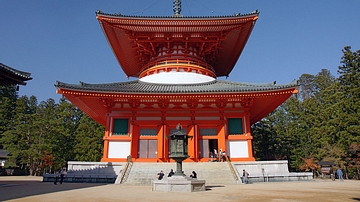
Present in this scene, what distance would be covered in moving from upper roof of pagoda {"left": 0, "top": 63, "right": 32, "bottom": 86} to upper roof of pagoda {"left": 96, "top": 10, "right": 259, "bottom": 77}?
30.0 ft

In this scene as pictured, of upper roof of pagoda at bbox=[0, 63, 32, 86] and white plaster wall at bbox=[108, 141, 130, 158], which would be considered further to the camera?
white plaster wall at bbox=[108, 141, 130, 158]

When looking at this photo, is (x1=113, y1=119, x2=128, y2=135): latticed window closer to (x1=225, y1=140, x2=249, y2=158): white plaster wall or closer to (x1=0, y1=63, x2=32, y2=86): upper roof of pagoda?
(x1=0, y1=63, x2=32, y2=86): upper roof of pagoda

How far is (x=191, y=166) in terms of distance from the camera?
17031 millimetres

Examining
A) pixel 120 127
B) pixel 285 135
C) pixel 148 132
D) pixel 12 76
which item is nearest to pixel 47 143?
pixel 120 127

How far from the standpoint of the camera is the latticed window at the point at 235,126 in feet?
65.8

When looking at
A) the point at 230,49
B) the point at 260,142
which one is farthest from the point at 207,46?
the point at 260,142

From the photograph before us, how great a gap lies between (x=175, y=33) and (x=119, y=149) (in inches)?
443

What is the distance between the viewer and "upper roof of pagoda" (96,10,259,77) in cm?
2139

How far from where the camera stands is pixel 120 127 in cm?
1994

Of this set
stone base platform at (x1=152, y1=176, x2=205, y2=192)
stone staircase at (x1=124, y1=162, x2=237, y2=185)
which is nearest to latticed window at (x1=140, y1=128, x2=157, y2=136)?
stone staircase at (x1=124, y1=162, x2=237, y2=185)

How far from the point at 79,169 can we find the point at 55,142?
24553 mm

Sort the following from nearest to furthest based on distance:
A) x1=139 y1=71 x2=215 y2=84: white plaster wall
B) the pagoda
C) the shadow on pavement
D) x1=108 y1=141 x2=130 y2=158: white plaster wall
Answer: the shadow on pavement < the pagoda < x1=108 y1=141 x2=130 y2=158: white plaster wall < x1=139 y1=71 x2=215 y2=84: white plaster wall

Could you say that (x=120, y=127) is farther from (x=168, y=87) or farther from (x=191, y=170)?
(x=191, y=170)

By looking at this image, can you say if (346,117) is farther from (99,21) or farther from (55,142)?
(55,142)
